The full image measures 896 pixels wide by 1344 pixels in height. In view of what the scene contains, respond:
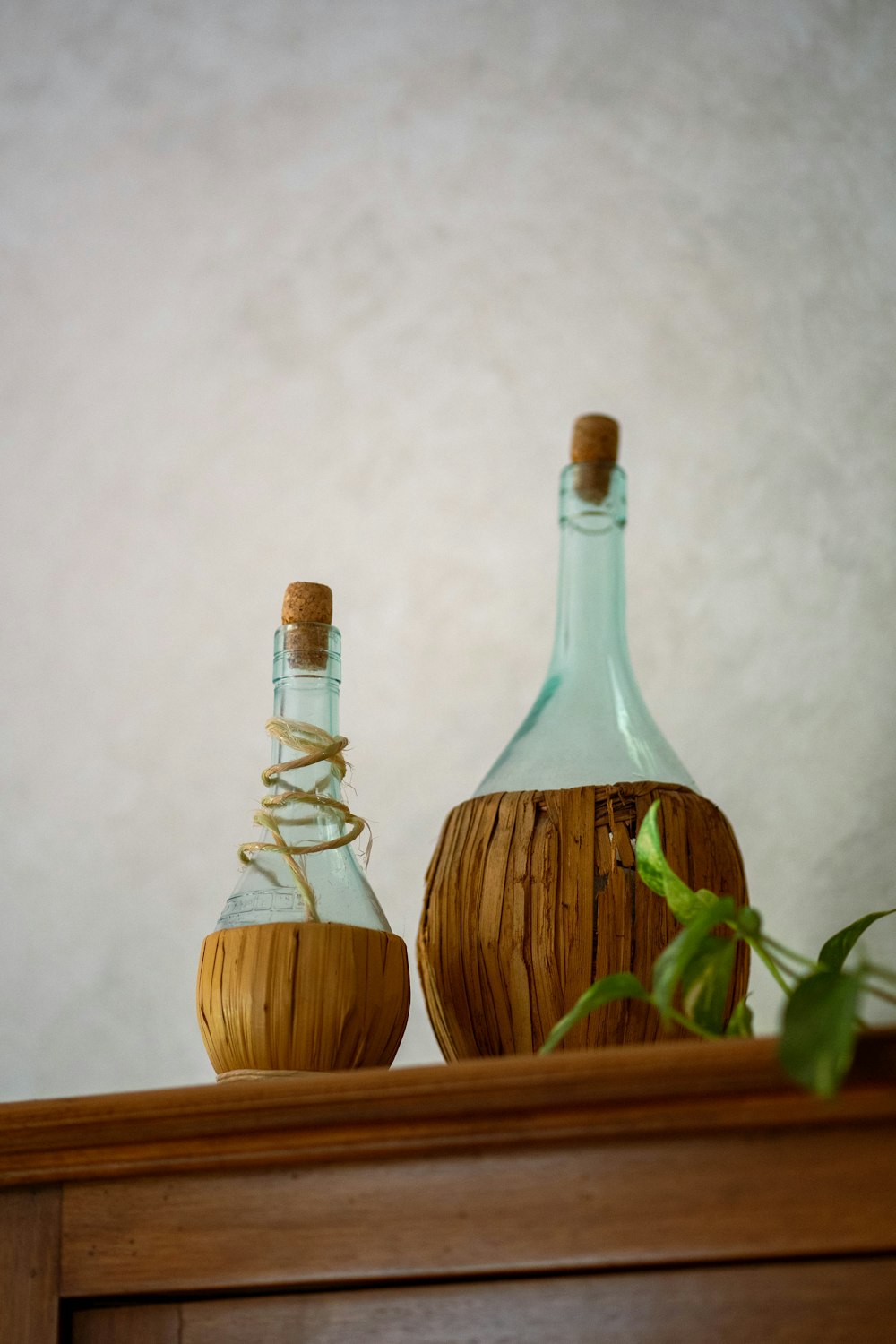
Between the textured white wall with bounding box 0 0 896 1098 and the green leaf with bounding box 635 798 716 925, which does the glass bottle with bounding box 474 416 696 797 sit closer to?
the green leaf with bounding box 635 798 716 925

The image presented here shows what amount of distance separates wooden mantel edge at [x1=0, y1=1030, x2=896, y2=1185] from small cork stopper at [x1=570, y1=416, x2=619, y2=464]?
341mm

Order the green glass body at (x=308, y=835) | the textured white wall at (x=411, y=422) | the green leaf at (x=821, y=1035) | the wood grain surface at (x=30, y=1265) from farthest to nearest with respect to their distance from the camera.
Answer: the textured white wall at (x=411, y=422)
the green glass body at (x=308, y=835)
the wood grain surface at (x=30, y=1265)
the green leaf at (x=821, y=1035)

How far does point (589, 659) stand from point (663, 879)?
158 mm

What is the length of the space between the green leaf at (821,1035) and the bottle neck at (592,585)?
0.29 metres

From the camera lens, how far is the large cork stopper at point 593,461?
26.2 inches

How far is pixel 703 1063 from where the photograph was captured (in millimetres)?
407

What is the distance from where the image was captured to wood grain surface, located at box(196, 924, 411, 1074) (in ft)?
1.91

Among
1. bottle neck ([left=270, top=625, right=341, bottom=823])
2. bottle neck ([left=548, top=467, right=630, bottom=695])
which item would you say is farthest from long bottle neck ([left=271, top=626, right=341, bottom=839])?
bottle neck ([left=548, top=467, right=630, bottom=695])

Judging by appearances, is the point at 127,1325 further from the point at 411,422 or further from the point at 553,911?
the point at 411,422

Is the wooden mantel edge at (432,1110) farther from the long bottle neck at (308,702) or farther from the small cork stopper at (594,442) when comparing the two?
the small cork stopper at (594,442)

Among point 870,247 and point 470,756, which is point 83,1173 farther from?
point 870,247

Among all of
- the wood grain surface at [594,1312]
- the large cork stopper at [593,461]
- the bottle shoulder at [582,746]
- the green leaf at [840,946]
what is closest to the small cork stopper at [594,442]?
the large cork stopper at [593,461]

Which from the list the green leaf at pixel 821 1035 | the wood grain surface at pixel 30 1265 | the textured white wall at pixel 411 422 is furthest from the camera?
the textured white wall at pixel 411 422

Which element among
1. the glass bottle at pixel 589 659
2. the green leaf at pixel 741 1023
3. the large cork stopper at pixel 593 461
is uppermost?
the large cork stopper at pixel 593 461
